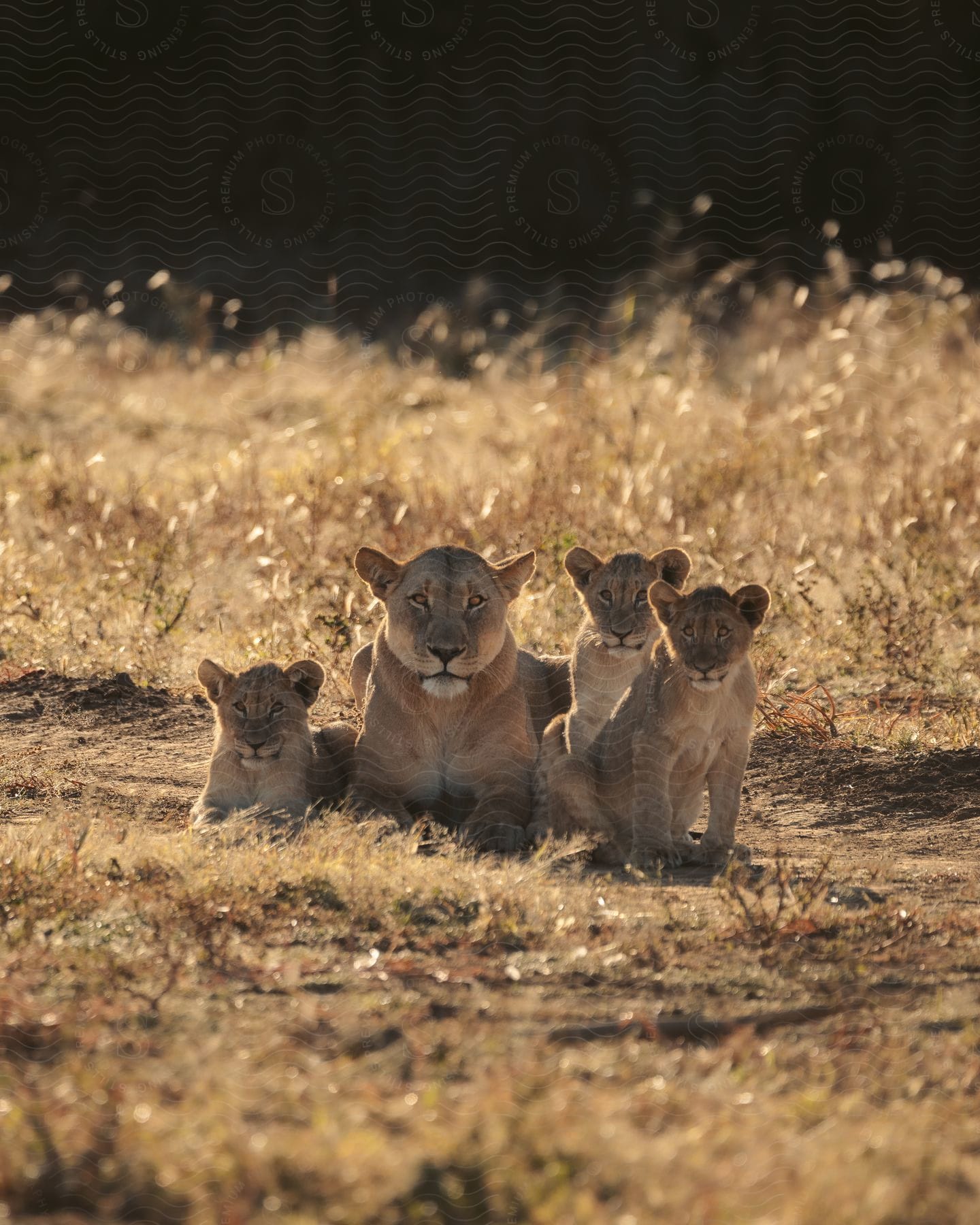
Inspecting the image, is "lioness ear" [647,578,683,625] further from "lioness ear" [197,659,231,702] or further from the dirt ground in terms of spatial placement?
→ "lioness ear" [197,659,231,702]

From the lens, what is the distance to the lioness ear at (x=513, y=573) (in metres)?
7.07

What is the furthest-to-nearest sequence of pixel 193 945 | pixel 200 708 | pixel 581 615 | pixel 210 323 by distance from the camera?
1. pixel 210 323
2. pixel 581 615
3. pixel 200 708
4. pixel 193 945

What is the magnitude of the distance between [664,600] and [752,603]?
31 centimetres

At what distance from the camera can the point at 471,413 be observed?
Result: 15.6m

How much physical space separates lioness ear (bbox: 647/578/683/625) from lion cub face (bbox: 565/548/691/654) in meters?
0.68

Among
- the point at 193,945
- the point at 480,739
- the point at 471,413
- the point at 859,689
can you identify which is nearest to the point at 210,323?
the point at 471,413

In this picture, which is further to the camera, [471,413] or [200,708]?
[471,413]

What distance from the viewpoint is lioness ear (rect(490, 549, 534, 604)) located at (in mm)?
7070

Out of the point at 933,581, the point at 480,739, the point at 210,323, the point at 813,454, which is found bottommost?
the point at 480,739

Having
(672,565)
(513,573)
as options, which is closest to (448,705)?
(513,573)

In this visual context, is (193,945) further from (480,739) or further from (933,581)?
(933,581)

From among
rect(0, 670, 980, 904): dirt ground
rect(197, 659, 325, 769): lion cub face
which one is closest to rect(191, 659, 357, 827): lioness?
rect(197, 659, 325, 769): lion cub face

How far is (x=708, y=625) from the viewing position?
6180mm

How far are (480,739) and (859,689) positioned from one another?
122 inches
